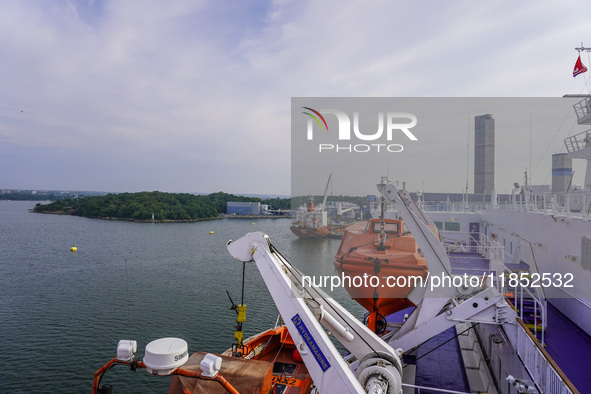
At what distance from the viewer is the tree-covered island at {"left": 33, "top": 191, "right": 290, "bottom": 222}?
79.7 meters

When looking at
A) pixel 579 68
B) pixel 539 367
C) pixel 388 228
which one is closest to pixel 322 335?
pixel 539 367

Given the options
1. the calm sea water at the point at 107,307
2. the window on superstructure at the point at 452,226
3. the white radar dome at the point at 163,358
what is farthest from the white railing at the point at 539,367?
the window on superstructure at the point at 452,226

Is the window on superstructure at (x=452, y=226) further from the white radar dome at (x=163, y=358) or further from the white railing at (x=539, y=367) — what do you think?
the white radar dome at (x=163, y=358)

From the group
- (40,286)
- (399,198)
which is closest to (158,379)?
(399,198)

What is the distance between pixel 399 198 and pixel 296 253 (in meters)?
30.9

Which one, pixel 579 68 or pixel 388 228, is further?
pixel 579 68

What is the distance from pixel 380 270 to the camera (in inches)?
399

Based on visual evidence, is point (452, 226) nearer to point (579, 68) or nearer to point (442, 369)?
point (579, 68)

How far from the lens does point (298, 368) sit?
10570 millimetres

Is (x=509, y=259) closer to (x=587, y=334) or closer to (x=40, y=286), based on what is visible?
(x=587, y=334)

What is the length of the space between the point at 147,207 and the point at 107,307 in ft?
216

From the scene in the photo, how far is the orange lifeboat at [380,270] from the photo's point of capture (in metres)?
10.1

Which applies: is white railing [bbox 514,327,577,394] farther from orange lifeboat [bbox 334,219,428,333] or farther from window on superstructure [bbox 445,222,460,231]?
window on superstructure [bbox 445,222,460,231]

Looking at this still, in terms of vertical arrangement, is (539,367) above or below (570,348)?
above
